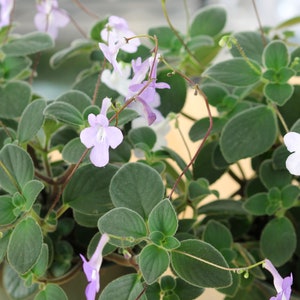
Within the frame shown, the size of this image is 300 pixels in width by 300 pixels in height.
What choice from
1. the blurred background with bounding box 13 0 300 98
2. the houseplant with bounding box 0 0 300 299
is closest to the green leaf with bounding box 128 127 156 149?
the houseplant with bounding box 0 0 300 299

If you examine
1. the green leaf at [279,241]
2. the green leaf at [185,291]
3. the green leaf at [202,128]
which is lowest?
the green leaf at [279,241]

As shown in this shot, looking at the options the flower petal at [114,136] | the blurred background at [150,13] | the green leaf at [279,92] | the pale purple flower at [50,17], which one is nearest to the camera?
the flower petal at [114,136]

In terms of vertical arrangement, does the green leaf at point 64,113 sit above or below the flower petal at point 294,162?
above

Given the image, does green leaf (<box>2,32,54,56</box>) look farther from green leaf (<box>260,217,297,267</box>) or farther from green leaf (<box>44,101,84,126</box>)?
green leaf (<box>260,217,297,267</box>)

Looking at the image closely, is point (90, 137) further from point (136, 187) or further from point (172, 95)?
point (172, 95)

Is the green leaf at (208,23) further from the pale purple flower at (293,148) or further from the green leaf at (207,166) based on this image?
the pale purple flower at (293,148)

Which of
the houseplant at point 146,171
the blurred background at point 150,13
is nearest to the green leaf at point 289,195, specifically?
the houseplant at point 146,171

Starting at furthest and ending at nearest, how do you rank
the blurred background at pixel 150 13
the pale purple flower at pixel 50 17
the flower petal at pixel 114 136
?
the blurred background at pixel 150 13, the pale purple flower at pixel 50 17, the flower petal at pixel 114 136

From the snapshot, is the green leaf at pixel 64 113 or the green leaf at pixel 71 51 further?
→ the green leaf at pixel 71 51
